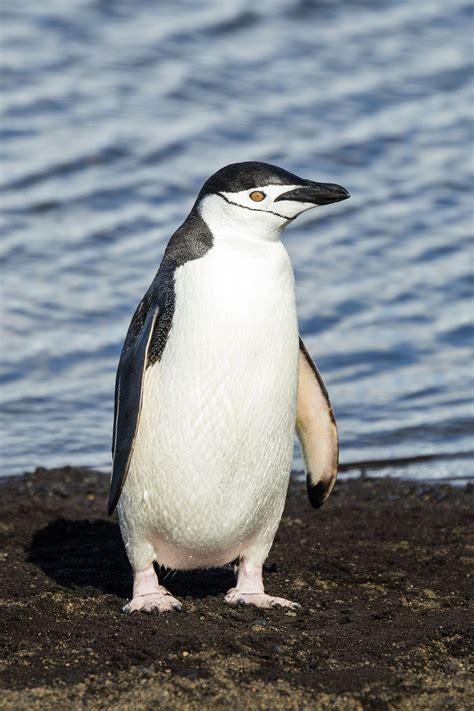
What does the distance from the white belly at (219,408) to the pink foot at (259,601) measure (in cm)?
16

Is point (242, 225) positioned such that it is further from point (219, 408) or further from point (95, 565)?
point (95, 565)

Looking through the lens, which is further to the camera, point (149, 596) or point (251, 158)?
point (251, 158)

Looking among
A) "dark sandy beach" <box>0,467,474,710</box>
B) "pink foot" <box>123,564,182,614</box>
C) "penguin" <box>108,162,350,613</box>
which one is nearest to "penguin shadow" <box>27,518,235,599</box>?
"dark sandy beach" <box>0,467,474,710</box>

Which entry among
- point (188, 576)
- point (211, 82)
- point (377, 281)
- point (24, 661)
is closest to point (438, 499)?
point (188, 576)

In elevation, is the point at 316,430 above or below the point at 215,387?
below

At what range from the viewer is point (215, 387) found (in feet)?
15.0

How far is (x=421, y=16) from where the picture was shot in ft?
63.4

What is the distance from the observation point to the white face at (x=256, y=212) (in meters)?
4.53

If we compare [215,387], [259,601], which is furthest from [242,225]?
[259,601]

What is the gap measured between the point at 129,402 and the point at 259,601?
2.66ft

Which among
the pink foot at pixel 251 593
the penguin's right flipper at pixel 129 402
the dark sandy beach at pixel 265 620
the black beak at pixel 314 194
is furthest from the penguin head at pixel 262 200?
the dark sandy beach at pixel 265 620

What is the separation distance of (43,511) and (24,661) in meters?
2.25

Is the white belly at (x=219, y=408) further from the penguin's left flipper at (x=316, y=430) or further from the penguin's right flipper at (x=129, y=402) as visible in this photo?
the penguin's left flipper at (x=316, y=430)

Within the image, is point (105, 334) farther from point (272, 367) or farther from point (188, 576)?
point (272, 367)
